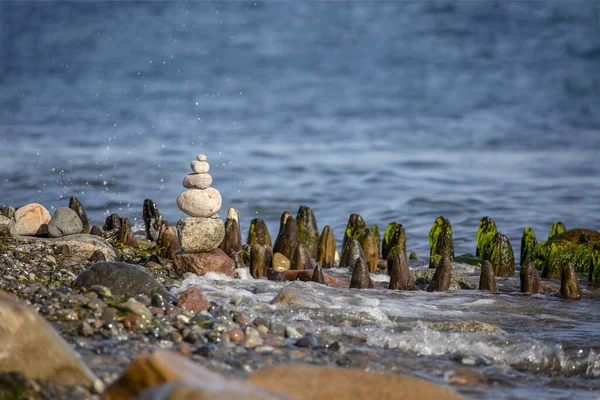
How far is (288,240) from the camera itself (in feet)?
37.1

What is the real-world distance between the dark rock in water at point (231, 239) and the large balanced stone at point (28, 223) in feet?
8.59

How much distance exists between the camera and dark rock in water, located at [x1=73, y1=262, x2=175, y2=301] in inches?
312

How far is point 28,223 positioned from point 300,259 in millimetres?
3987

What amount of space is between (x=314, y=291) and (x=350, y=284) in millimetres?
825

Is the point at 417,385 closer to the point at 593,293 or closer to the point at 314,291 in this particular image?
the point at 314,291

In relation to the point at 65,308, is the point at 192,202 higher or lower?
higher

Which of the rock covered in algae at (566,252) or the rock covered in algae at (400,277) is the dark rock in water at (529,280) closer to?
the rock covered in algae at (400,277)

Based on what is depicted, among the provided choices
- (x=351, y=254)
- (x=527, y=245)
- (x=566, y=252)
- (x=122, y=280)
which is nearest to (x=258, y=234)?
(x=351, y=254)

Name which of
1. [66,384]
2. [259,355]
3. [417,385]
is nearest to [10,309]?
[66,384]

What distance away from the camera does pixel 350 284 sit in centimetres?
1008

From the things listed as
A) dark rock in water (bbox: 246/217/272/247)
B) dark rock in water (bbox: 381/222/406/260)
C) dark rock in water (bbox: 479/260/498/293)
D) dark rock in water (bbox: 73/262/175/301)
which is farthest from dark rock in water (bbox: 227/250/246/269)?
dark rock in water (bbox: 479/260/498/293)

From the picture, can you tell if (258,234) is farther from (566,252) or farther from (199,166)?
(566,252)

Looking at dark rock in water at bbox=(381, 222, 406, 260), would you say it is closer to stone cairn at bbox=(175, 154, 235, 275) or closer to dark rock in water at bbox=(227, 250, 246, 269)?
dark rock in water at bbox=(227, 250, 246, 269)

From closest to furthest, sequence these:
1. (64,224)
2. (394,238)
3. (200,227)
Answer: (200,227)
(64,224)
(394,238)
